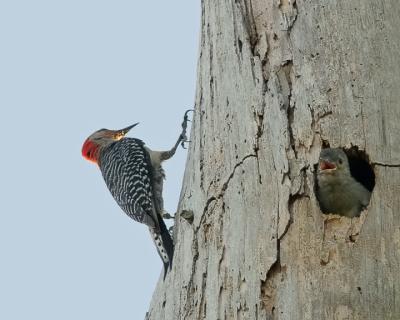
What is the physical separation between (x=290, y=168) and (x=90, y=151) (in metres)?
4.85

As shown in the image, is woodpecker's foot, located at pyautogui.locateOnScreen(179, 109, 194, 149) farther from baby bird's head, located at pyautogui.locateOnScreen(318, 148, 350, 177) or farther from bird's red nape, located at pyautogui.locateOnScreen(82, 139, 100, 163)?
baby bird's head, located at pyautogui.locateOnScreen(318, 148, 350, 177)

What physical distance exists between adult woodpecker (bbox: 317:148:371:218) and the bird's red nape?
4551 mm

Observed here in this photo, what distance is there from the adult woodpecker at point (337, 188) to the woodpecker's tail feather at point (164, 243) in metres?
1.06

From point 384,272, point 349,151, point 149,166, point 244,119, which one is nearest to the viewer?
point 384,272

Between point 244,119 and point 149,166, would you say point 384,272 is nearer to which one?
point 244,119

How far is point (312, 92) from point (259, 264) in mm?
810

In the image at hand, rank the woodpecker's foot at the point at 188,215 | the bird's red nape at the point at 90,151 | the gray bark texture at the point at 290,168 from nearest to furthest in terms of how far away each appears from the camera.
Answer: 1. the gray bark texture at the point at 290,168
2. the woodpecker's foot at the point at 188,215
3. the bird's red nape at the point at 90,151

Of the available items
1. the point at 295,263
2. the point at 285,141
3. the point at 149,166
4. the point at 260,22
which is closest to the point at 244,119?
the point at 285,141

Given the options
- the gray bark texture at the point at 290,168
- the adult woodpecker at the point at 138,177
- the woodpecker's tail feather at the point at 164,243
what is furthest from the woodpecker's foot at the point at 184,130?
the gray bark texture at the point at 290,168

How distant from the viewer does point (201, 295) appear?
12.1 feet

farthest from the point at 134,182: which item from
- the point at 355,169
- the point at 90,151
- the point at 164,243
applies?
the point at 355,169

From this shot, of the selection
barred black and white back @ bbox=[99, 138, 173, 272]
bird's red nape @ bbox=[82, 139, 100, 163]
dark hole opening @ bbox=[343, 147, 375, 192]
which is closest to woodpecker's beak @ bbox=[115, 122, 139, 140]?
bird's red nape @ bbox=[82, 139, 100, 163]

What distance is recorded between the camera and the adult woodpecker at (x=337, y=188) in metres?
3.54

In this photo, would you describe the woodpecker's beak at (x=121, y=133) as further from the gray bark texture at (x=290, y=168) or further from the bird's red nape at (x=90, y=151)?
the gray bark texture at (x=290, y=168)
